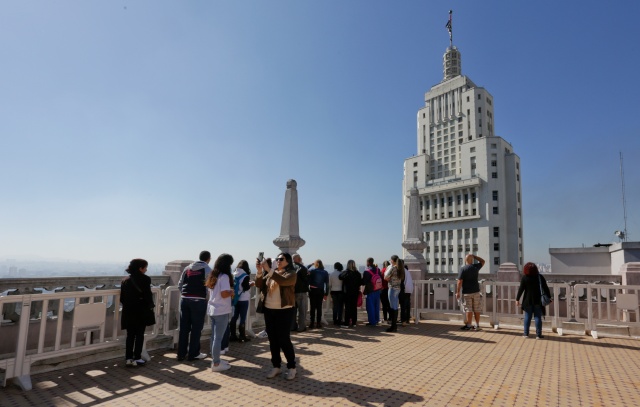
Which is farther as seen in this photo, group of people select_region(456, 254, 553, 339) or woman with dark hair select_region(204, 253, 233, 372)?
group of people select_region(456, 254, 553, 339)

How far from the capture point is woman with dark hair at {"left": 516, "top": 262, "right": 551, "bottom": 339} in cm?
822

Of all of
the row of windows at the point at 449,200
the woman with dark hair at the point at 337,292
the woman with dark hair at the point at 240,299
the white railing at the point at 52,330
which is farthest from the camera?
the row of windows at the point at 449,200

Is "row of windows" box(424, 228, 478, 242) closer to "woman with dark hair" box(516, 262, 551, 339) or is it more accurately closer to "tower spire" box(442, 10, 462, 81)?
"tower spire" box(442, 10, 462, 81)

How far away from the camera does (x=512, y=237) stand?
68250 millimetres

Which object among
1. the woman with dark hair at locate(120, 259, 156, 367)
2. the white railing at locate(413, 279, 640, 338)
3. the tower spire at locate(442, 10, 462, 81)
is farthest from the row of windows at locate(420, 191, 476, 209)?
the woman with dark hair at locate(120, 259, 156, 367)

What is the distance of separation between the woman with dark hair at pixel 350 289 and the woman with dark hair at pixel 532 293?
3919 millimetres

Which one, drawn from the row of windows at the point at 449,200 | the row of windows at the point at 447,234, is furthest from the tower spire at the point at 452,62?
the row of windows at the point at 447,234

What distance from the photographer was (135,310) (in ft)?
19.0

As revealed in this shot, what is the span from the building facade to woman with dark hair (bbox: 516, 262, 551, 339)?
193 feet

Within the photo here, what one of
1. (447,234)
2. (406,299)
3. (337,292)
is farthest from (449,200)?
(337,292)

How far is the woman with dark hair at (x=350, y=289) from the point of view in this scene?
9680mm

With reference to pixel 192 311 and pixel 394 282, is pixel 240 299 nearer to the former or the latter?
pixel 192 311

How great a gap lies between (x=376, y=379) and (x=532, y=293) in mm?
→ 5319

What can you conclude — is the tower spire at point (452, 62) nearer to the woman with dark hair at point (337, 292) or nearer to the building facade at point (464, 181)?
the building facade at point (464, 181)
